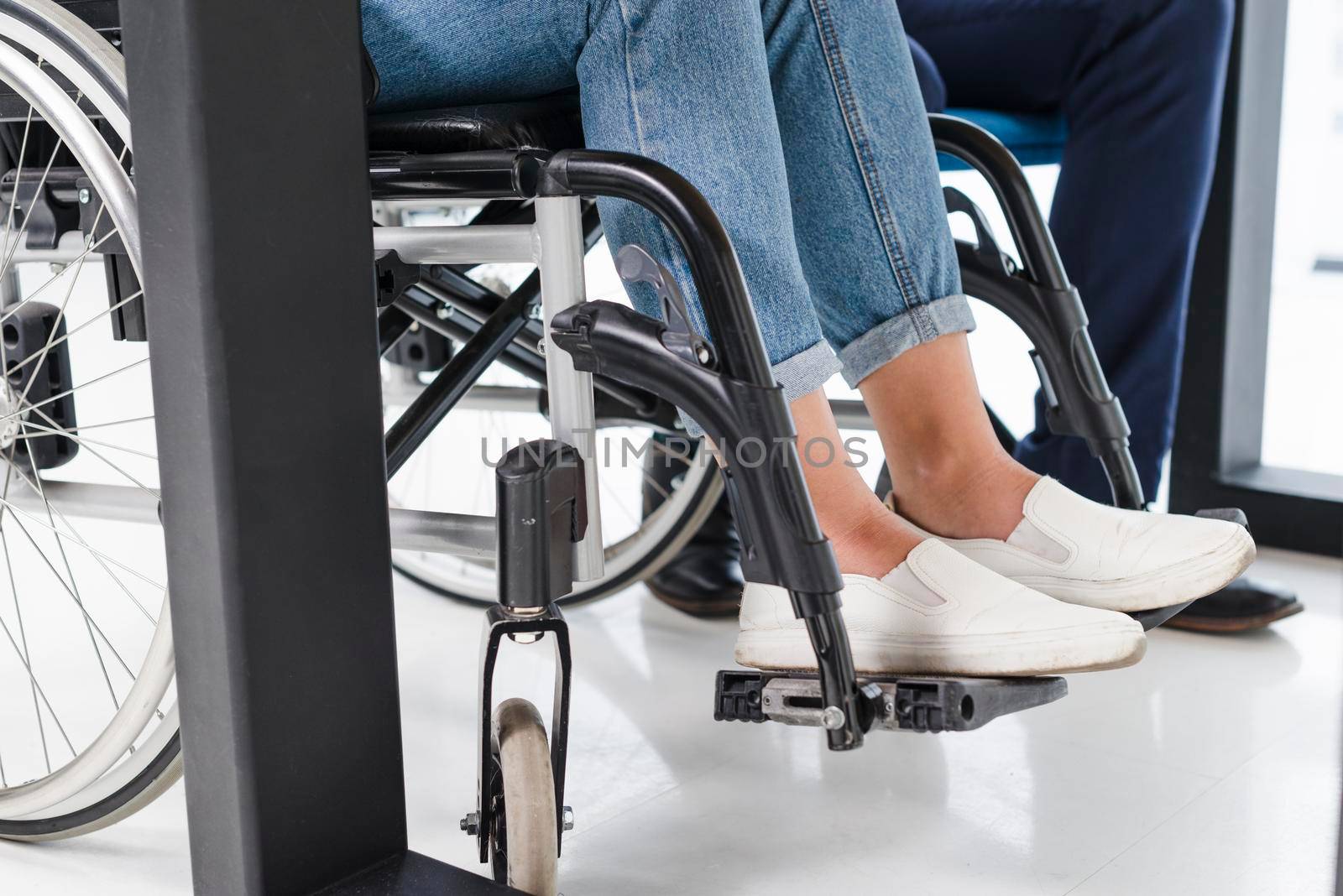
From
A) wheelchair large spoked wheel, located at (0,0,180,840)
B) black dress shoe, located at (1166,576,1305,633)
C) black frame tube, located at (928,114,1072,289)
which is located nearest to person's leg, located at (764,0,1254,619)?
black frame tube, located at (928,114,1072,289)

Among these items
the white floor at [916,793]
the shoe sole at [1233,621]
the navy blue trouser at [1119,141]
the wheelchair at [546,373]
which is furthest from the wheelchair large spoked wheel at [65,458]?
the shoe sole at [1233,621]

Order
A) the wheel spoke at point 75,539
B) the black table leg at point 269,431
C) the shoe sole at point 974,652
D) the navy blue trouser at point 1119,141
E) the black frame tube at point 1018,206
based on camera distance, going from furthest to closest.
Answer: the navy blue trouser at point 1119,141, the black frame tube at point 1018,206, the wheel spoke at point 75,539, the shoe sole at point 974,652, the black table leg at point 269,431

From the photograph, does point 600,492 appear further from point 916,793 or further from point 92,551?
point 92,551

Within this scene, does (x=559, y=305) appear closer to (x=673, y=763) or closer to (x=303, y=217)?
(x=303, y=217)

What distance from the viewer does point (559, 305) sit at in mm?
762

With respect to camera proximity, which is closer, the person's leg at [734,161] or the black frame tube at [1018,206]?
the person's leg at [734,161]

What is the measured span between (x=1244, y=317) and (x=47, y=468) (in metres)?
1.48

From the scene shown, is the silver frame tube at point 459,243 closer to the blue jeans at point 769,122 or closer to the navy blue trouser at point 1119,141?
the blue jeans at point 769,122

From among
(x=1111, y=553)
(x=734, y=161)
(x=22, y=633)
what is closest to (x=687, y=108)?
(x=734, y=161)

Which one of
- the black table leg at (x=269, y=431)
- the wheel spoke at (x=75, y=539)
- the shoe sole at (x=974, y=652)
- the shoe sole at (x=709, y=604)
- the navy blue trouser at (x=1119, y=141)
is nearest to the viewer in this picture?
the black table leg at (x=269, y=431)

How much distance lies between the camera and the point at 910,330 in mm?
874

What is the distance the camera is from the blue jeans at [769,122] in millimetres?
748

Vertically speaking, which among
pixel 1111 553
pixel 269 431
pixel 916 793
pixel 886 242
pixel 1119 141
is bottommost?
pixel 916 793

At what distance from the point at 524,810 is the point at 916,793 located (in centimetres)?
41
